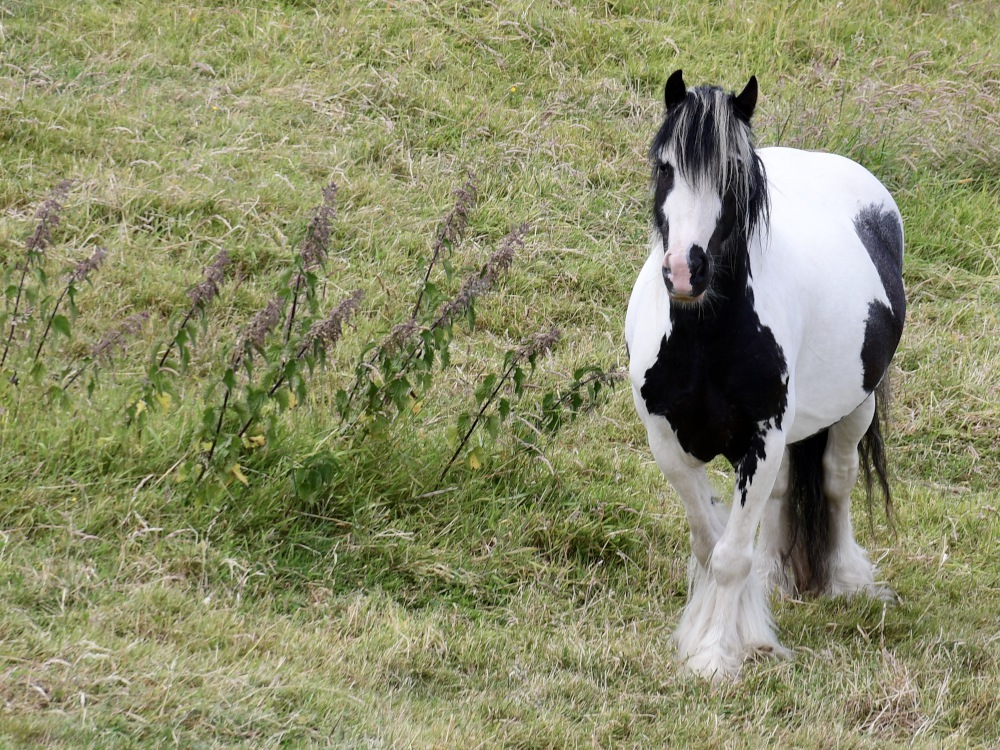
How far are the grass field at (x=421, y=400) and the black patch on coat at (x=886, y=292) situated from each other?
90cm

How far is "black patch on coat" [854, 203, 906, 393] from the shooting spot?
439 centimetres

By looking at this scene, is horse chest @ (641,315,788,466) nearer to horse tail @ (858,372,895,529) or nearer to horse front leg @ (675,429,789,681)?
horse front leg @ (675,429,789,681)

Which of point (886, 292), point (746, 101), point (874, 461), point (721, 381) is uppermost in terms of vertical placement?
point (746, 101)

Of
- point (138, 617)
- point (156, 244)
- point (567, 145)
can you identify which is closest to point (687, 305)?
point (138, 617)

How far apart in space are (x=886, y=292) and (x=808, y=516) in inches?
35.9

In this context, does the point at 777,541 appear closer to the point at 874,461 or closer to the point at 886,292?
the point at 874,461

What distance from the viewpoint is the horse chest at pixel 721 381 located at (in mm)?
3766

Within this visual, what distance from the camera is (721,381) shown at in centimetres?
379

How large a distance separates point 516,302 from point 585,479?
5.14 ft

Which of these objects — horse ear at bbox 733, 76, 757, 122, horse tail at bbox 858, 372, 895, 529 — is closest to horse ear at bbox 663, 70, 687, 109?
horse ear at bbox 733, 76, 757, 122

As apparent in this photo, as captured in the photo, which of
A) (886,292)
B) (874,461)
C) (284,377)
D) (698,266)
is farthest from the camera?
(874,461)

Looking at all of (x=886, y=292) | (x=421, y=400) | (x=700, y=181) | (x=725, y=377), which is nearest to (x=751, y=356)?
(x=725, y=377)

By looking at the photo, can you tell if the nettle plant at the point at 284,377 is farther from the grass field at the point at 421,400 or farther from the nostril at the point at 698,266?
the nostril at the point at 698,266

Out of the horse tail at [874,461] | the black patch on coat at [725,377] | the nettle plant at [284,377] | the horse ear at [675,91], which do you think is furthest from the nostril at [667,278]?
the horse tail at [874,461]
